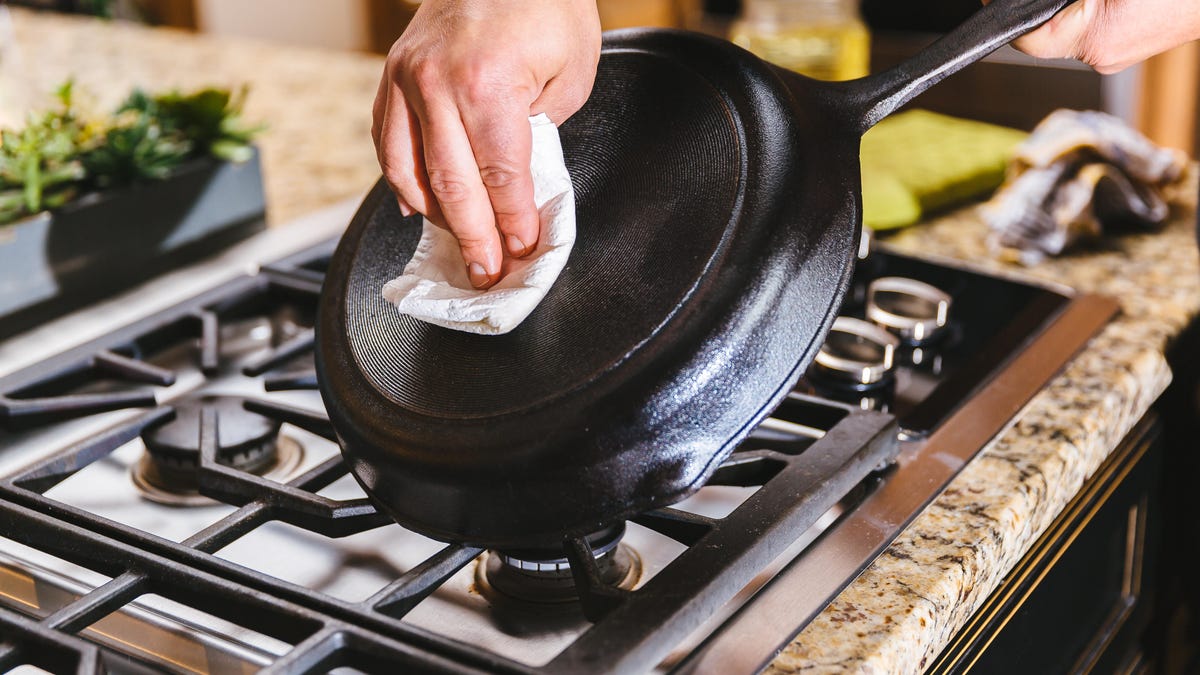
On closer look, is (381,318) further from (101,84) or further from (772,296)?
(101,84)

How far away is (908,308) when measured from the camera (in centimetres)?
94

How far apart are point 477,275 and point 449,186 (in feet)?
0.18

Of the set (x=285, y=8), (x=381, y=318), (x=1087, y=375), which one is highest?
(x=381, y=318)

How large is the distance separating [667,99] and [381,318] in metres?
0.21

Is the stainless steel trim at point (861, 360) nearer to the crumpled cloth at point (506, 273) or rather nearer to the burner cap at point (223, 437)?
the crumpled cloth at point (506, 273)

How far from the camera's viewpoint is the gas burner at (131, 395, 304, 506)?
0.73 m

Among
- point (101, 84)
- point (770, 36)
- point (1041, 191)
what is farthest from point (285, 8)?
point (1041, 191)

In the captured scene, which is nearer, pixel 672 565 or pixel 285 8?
pixel 672 565

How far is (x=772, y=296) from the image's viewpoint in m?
0.56

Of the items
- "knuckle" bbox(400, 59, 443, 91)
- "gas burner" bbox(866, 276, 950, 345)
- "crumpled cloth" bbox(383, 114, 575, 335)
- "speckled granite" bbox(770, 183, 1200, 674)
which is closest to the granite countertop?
"speckled granite" bbox(770, 183, 1200, 674)

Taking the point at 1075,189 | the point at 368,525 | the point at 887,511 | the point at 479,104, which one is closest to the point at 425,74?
the point at 479,104

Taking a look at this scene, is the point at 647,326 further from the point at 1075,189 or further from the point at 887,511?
the point at 1075,189

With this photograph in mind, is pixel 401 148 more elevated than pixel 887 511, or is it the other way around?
pixel 401 148

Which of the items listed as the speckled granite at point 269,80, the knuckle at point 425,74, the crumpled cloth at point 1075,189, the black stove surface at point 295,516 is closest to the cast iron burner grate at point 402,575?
the black stove surface at point 295,516
